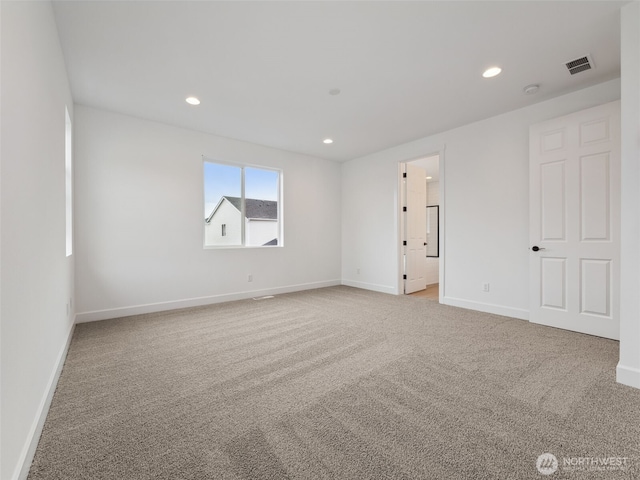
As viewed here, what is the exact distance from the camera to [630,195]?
2023 mm

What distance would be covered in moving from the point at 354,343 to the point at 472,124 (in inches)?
140

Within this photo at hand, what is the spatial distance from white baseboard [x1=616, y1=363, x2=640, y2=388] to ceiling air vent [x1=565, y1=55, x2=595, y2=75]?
106 inches

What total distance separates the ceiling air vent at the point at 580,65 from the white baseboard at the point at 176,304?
4833 millimetres

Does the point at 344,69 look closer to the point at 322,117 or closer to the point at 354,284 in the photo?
the point at 322,117

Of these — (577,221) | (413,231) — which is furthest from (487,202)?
(413,231)

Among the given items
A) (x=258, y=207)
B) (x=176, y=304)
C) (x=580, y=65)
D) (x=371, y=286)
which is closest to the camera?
(x=580, y=65)

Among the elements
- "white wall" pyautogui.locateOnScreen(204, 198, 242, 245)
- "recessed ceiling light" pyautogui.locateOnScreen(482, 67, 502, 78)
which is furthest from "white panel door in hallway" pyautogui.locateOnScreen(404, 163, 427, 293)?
"white wall" pyautogui.locateOnScreen(204, 198, 242, 245)

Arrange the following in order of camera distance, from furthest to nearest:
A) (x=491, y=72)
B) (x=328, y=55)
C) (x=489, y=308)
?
(x=489, y=308) < (x=491, y=72) < (x=328, y=55)

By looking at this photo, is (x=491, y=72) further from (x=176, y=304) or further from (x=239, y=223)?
(x=176, y=304)

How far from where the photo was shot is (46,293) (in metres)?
1.85

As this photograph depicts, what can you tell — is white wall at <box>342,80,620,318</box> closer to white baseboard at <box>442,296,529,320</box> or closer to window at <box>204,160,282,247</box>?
white baseboard at <box>442,296,529,320</box>

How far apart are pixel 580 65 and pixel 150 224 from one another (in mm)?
5322

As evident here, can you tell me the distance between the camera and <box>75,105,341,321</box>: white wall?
11.7ft

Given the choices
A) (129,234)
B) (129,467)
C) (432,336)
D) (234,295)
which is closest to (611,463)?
(432,336)
